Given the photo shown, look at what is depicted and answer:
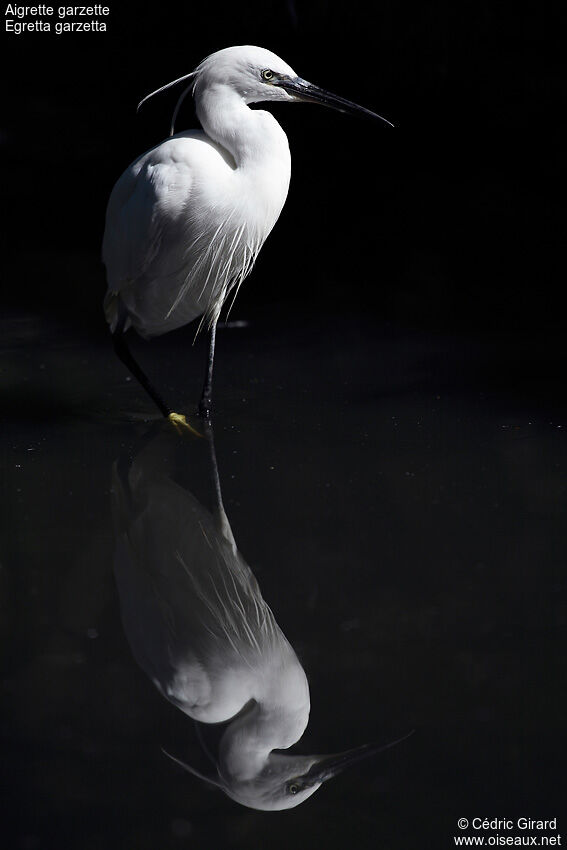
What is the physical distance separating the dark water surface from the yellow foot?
0.03 metres

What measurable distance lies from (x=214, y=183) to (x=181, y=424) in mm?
582

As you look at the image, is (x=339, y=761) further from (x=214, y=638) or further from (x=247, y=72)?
(x=247, y=72)

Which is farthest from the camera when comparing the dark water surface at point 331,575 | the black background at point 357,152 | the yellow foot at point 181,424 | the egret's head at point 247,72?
the black background at point 357,152

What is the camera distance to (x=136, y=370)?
8.96ft

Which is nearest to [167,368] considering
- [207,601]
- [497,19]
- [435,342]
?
[435,342]

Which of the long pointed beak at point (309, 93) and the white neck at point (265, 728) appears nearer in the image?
the white neck at point (265, 728)

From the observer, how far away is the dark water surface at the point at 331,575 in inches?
55.6

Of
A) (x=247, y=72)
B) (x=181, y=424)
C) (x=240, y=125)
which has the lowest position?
(x=181, y=424)

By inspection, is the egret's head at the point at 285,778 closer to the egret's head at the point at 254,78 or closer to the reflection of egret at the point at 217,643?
the reflection of egret at the point at 217,643

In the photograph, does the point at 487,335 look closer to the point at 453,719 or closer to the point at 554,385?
the point at 554,385

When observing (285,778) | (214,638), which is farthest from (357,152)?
(285,778)

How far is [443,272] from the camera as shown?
153 inches

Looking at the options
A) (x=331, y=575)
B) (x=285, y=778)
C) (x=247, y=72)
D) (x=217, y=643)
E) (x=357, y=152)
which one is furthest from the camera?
(x=357, y=152)

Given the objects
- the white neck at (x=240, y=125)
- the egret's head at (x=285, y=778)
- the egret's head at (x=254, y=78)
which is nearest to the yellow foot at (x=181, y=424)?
the white neck at (x=240, y=125)
